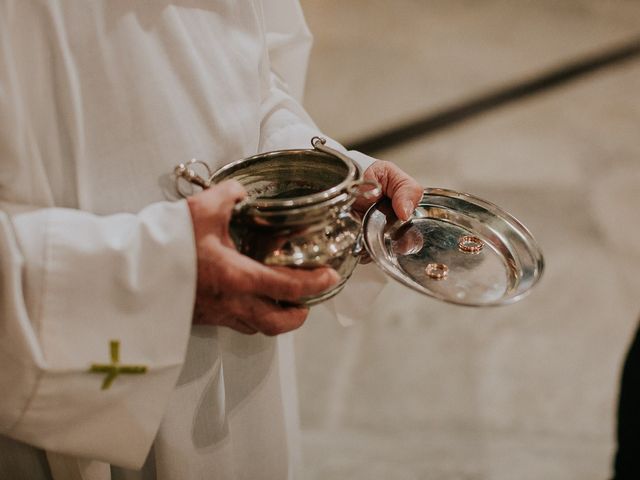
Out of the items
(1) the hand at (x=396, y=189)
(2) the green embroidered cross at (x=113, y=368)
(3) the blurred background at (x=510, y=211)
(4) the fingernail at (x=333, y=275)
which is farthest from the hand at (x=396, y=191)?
(2) the green embroidered cross at (x=113, y=368)

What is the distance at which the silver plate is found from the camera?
0.83 meters

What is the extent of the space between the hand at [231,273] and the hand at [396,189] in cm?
20

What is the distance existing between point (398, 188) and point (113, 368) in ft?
1.59

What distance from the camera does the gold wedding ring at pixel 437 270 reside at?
0.85m

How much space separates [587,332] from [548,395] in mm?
357

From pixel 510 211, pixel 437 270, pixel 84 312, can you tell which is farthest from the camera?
pixel 510 211

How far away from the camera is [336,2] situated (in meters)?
5.09

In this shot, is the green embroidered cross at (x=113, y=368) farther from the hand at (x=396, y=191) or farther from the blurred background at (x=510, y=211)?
the blurred background at (x=510, y=211)

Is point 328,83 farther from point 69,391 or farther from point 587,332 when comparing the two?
point 69,391

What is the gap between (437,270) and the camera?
0.86m

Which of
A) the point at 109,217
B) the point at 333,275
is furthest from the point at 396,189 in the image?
the point at 109,217

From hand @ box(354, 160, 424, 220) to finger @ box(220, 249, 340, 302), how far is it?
207mm

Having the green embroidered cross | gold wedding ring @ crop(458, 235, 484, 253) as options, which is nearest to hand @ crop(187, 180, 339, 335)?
the green embroidered cross

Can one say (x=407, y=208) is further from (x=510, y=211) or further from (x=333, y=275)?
(x=510, y=211)
